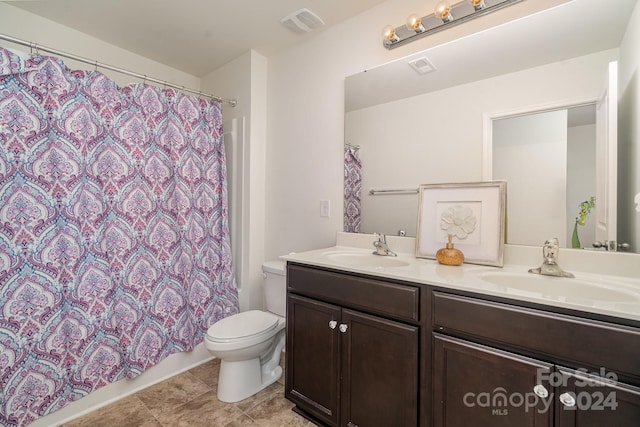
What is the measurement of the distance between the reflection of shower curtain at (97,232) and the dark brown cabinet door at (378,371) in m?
1.33

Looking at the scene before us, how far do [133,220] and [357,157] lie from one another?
1.53m

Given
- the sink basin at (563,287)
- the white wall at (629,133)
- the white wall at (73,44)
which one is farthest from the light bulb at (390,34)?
the white wall at (73,44)

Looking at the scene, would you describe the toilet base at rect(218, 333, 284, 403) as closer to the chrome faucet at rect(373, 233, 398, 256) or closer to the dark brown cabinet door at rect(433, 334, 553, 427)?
the chrome faucet at rect(373, 233, 398, 256)

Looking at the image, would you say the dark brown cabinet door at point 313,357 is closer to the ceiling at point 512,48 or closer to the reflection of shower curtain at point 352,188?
the reflection of shower curtain at point 352,188

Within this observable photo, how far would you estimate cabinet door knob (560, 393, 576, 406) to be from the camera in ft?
2.76

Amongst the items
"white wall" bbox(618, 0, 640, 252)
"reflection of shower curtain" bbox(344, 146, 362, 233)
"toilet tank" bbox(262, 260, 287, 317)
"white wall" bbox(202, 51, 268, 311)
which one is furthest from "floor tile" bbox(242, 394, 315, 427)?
"white wall" bbox(618, 0, 640, 252)

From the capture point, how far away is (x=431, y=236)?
1565 millimetres

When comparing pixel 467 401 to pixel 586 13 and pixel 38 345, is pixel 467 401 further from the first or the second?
pixel 38 345

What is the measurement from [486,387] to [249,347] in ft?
4.09

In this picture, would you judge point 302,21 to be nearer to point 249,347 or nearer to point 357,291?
point 357,291

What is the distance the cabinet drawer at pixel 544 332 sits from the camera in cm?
78

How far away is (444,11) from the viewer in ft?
4.81

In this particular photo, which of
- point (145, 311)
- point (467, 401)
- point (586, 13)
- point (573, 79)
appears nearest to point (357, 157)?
point (573, 79)

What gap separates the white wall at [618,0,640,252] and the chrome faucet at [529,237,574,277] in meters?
0.24
